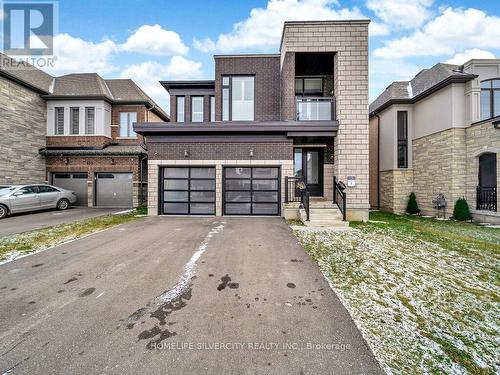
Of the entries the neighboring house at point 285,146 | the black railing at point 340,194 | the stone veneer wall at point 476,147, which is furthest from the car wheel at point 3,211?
the stone veneer wall at point 476,147

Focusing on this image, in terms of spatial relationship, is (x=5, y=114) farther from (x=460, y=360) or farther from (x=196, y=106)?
(x=460, y=360)

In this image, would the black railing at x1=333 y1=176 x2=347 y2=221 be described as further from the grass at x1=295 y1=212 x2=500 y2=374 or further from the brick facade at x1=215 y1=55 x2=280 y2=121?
the brick facade at x1=215 y1=55 x2=280 y2=121

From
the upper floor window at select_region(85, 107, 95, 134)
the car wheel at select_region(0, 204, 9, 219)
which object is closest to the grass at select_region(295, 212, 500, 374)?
the car wheel at select_region(0, 204, 9, 219)

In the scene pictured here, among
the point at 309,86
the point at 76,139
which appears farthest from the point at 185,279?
the point at 76,139

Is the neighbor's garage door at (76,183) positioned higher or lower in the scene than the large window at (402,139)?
lower

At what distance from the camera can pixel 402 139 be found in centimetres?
1286

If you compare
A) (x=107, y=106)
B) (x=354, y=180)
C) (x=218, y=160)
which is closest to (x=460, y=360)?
(x=354, y=180)

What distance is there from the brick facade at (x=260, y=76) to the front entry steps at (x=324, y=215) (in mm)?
5727

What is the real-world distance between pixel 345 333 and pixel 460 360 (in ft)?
3.19

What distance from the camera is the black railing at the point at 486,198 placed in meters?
9.20

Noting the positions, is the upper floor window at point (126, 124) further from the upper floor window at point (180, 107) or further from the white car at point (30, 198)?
the white car at point (30, 198)

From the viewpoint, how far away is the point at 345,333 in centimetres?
241

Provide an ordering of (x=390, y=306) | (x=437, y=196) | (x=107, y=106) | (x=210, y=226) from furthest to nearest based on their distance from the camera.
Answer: (x=107, y=106) → (x=437, y=196) → (x=210, y=226) → (x=390, y=306)

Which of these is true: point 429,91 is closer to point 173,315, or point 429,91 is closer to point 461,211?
point 461,211
